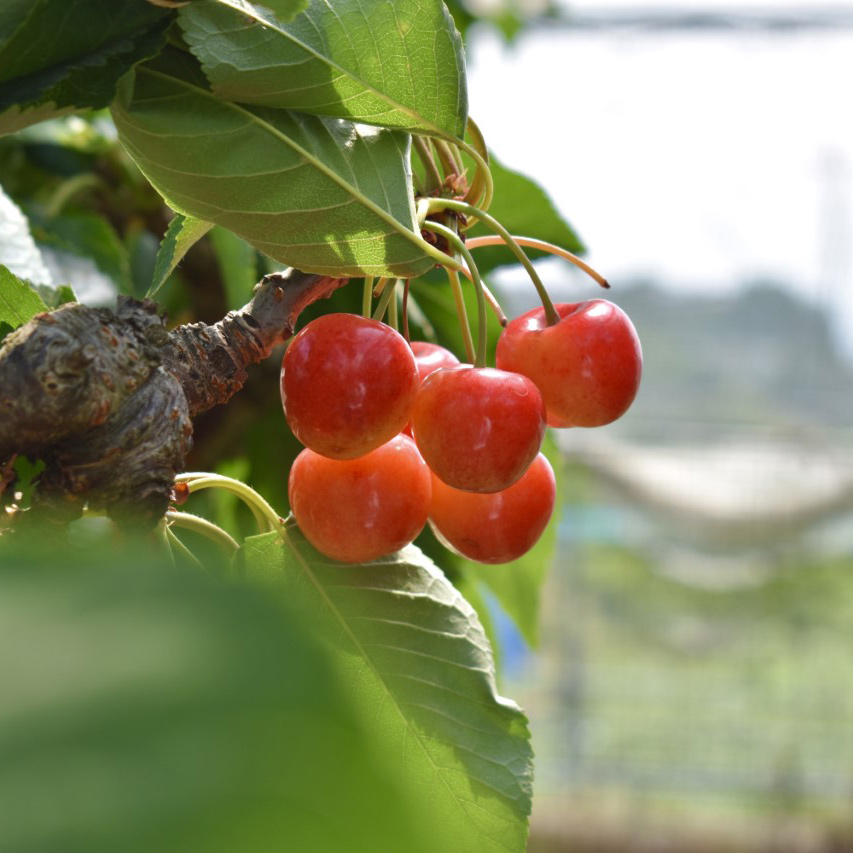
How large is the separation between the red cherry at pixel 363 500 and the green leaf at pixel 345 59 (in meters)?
0.11

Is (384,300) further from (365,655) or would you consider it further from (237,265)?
(237,265)

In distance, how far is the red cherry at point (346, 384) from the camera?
350mm

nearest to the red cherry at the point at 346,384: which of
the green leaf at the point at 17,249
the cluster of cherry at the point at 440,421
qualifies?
the cluster of cherry at the point at 440,421

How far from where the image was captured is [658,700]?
10.4ft

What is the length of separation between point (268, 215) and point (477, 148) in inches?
4.5

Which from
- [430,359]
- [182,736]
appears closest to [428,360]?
[430,359]

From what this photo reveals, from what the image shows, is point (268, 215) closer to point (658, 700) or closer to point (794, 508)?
point (794, 508)

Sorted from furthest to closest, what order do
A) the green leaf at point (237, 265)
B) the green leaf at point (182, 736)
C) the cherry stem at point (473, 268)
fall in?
the green leaf at point (237, 265)
the cherry stem at point (473, 268)
the green leaf at point (182, 736)

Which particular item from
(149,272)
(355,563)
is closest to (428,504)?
(355,563)

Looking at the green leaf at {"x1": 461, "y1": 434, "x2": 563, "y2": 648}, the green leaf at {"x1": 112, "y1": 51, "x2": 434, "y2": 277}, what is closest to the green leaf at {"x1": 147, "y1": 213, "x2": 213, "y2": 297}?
the green leaf at {"x1": 112, "y1": 51, "x2": 434, "y2": 277}

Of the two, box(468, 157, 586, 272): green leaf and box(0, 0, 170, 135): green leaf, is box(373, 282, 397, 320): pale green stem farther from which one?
box(468, 157, 586, 272): green leaf

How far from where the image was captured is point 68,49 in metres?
0.29

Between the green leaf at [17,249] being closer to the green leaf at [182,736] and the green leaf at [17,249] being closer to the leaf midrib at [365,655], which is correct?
the leaf midrib at [365,655]

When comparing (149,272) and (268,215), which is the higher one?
(268,215)
